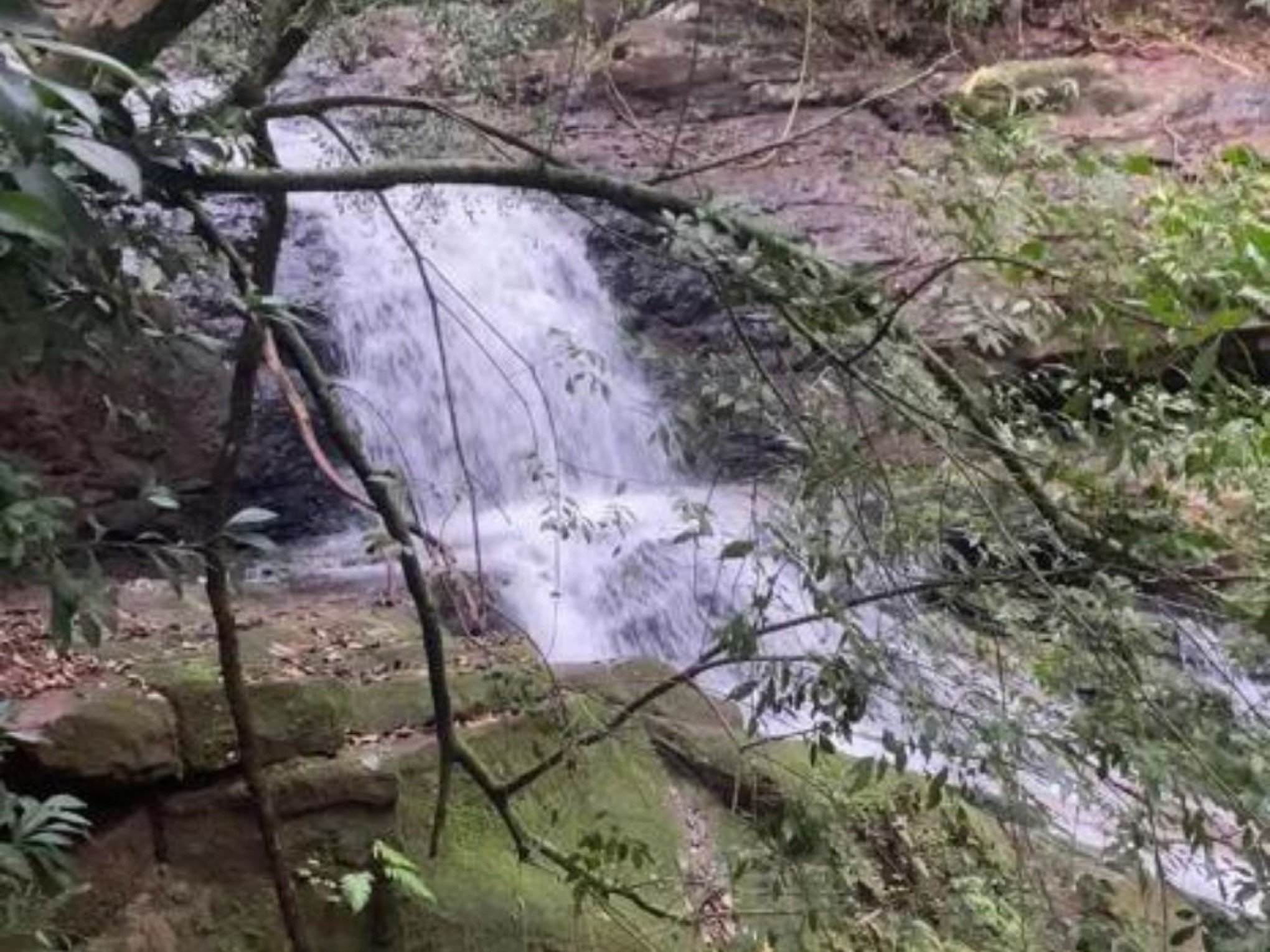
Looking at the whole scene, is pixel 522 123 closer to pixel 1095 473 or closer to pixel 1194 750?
pixel 1095 473

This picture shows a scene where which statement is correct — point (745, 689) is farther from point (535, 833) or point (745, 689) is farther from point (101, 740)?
point (101, 740)

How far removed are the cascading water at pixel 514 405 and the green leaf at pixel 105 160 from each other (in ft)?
14.1

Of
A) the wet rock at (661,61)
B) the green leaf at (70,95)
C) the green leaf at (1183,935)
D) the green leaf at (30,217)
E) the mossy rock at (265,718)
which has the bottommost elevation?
the mossy rock at (265,718)

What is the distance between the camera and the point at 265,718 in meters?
3.54

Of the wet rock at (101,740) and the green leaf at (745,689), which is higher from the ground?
the green leaf at (745,689)

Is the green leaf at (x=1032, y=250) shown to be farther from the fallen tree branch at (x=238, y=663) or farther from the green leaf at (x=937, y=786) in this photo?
the fallen tree branch at (x=238, y=663)

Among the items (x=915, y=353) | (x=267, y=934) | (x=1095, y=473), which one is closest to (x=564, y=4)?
(x=915, y=353)

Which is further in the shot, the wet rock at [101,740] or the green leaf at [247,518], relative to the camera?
the wet rock at [101,740]

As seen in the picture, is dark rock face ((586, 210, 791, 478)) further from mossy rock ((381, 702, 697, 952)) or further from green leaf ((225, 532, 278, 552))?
green leaf ((225, 532, 278, 552))

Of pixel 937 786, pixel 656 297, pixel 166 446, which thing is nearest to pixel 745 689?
pixel 937 786

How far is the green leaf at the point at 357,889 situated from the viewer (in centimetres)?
327

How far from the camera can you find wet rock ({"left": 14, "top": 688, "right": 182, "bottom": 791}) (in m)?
3.20

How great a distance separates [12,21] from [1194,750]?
1.87 metres

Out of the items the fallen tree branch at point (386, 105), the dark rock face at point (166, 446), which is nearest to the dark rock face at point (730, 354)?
the fallen tree branch at point (386, 105)
